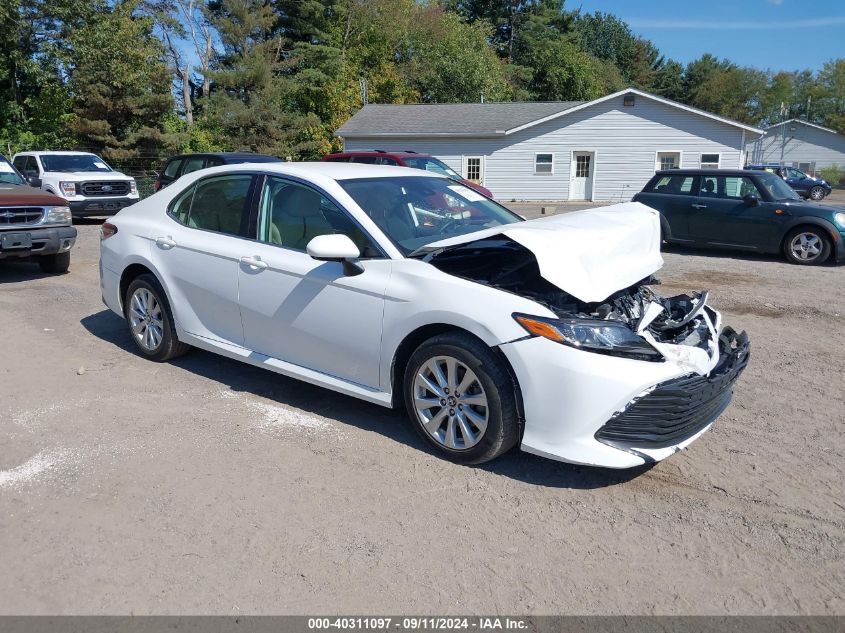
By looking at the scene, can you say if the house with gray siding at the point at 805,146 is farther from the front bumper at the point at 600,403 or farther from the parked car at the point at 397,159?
the front bumper at the point at 600,403

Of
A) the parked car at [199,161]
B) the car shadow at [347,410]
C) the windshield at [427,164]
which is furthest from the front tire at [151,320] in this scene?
the windshield at [427,164]

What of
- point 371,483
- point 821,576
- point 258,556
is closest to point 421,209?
point 371,483

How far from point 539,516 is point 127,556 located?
195 centimetres

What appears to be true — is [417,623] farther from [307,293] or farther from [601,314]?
[307,293]

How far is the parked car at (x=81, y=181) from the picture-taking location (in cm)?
1698

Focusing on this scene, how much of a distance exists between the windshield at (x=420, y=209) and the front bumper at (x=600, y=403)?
3.99ft

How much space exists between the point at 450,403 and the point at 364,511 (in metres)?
0.78

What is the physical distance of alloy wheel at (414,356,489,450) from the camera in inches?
157

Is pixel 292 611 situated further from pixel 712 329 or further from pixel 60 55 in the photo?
pixel 60 55

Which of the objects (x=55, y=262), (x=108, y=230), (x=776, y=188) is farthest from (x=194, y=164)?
(x=776, y=188)

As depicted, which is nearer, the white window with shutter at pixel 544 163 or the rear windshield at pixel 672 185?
the rear windshield at pixel 672 185

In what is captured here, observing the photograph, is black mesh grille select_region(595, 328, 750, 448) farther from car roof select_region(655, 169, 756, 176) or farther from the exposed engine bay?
car roof select_region(655, 169, 756, 176)

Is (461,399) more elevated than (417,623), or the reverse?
(461,399)

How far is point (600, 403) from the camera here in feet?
12.0
